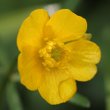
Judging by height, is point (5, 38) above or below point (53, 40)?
below

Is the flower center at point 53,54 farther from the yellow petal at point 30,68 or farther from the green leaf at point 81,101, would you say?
the green leaf at point 81,101

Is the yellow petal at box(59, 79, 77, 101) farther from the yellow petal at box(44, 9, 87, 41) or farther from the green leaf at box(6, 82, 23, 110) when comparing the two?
the green leaf at box(6, 82, 23, 110)

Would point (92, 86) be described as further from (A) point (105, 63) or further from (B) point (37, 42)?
(B) point (37, 42)

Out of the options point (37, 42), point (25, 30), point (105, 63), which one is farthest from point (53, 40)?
point (105, 63)

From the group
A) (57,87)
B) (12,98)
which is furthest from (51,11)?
(57,87)

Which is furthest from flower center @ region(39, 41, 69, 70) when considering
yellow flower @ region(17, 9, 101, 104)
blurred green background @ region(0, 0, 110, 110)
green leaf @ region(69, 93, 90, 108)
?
blurred green background @ region(0, 0, 110, 110)

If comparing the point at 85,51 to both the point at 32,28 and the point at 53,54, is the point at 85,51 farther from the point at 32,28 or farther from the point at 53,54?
the point at 32,28

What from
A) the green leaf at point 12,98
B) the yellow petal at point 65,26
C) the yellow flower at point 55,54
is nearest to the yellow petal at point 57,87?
the yellow flower at point 55,54
